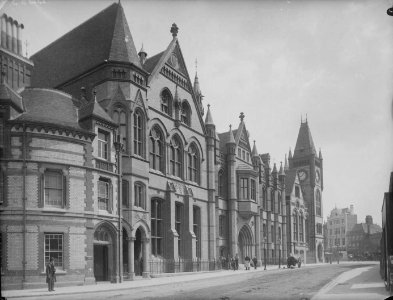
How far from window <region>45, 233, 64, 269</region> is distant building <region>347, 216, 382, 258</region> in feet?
320

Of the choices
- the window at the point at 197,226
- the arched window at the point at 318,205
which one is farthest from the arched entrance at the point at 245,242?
the arched window at the point at 318,205

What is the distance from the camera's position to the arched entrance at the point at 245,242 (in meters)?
53.2

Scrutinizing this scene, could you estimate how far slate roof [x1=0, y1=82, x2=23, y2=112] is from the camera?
26.2 metres

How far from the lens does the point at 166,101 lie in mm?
40031

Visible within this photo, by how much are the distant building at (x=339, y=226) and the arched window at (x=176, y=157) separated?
369 ft

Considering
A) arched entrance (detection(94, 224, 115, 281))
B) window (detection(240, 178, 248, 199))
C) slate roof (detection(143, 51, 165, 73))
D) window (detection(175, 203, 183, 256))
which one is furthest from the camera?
window (detection(240, 178, 248, 199))

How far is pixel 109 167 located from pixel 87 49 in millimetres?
11573

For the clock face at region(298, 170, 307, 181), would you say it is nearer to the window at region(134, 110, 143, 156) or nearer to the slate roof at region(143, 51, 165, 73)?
the slate roof at region(143, 51, 165, 73)

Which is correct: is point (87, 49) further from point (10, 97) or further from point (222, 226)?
point (222, 226)

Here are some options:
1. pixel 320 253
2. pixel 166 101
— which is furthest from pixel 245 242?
pixel 320 253

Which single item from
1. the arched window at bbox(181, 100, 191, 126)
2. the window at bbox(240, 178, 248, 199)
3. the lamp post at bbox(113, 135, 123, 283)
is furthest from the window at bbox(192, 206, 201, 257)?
the lamp post at bbox(113, 135, 123, 283)

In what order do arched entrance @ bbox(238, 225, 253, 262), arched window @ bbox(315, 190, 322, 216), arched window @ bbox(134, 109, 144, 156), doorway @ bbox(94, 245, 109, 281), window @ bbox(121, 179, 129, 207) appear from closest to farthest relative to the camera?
doorway @ bbox(94, 245, 109, 281) < window @ bbox(121, 179, 129, 207) < arched window @ bbox(134, 109, 144, 156) < arched entrance @ bbox(238, 225, 253, 262) < arched window @ bbox(315, 190, 322, 216)

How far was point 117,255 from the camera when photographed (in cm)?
2959

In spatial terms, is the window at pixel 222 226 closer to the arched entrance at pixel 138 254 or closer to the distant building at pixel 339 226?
the arched entrance at pixel 138 254
